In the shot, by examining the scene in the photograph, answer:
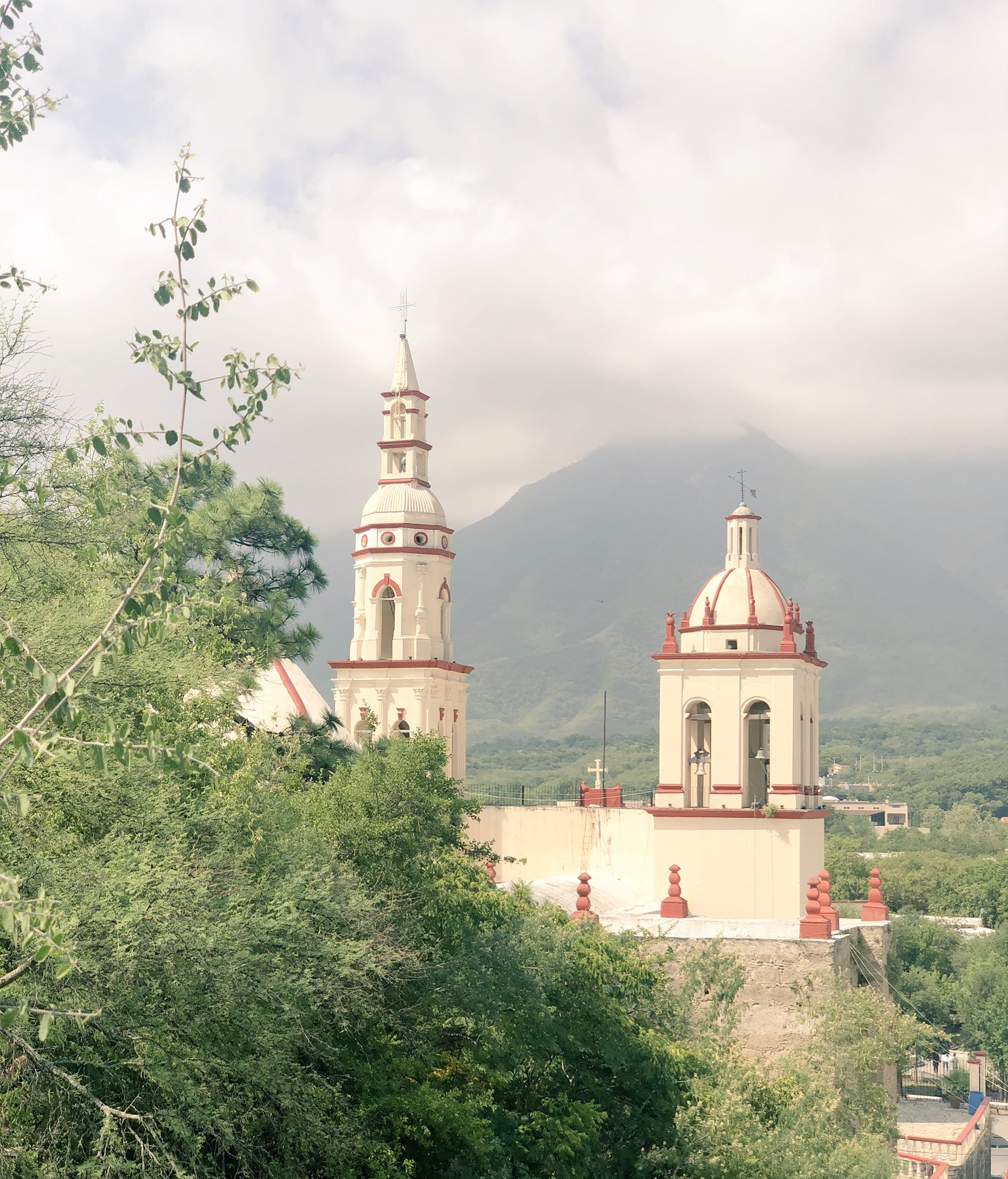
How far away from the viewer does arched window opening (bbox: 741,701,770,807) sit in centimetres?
3017

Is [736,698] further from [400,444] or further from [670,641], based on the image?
[400,444]

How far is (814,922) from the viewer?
2533 cm

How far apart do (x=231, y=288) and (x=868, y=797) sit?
178 meters

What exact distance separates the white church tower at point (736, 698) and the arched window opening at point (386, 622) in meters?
8.18

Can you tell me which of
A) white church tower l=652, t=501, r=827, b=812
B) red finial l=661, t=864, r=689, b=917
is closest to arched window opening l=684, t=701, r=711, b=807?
white church tower l=652, t=501, r=827, b=812

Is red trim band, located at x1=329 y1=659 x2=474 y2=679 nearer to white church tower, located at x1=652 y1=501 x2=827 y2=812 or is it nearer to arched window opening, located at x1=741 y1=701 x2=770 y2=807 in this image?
white church tower, located at x1=652 y1=501 x2=827 y2=812

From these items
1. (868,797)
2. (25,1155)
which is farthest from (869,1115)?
(868,797)

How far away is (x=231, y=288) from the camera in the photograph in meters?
9.01

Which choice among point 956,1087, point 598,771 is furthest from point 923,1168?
point 956,1087

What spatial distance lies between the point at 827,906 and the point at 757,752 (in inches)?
187

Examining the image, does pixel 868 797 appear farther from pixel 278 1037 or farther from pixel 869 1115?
pixel 278 1037

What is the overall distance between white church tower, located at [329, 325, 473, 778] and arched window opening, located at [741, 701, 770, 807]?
7.76 meters

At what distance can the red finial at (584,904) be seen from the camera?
2409cm

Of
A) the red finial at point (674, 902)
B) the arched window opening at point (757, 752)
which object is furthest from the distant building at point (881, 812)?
the red finial at point (674, 902)
